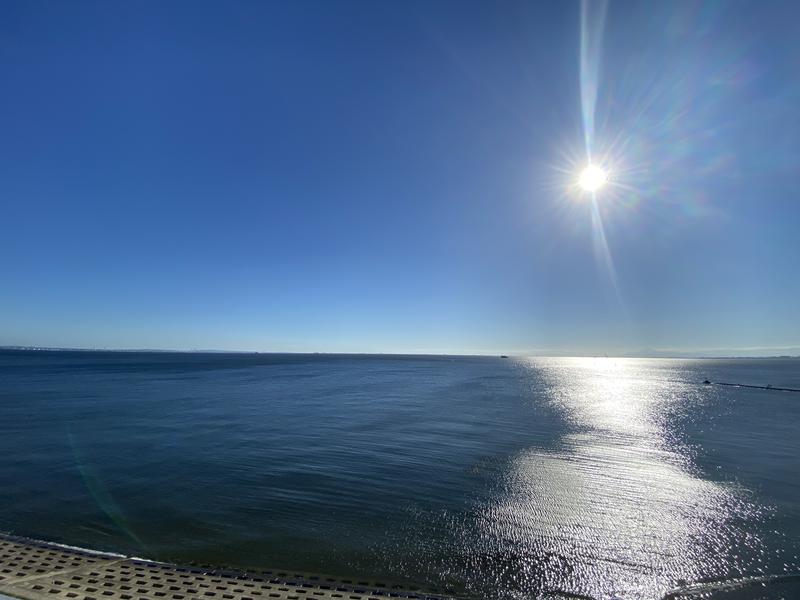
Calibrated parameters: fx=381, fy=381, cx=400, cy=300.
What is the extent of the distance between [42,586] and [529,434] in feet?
63.5

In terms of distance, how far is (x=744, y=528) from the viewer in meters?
8.97

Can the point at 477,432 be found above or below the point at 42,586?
below

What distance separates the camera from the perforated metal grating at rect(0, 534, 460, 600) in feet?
17.2

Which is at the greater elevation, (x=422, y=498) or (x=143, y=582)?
(x=143, y=582)

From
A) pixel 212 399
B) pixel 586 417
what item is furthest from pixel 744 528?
pixel 212 399

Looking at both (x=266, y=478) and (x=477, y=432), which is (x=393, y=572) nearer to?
(x=266, y=478)

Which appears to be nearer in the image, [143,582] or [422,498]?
[143,582]

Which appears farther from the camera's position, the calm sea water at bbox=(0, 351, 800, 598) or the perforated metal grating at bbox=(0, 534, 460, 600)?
the calm sea water at bbox=(0, 351, 800, 598)

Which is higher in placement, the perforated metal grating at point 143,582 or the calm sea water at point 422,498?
the perforated metal grating at point 143,582

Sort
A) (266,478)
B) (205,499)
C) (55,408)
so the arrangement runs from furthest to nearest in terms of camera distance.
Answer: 1. (55,408)
2. (266,478)
3. (205,499)

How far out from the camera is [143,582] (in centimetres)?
568

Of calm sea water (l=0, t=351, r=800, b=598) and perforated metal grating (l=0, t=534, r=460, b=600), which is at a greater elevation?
perforated metal grating (l=0, t=534, r=460, b=600)

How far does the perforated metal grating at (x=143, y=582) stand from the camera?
525cm

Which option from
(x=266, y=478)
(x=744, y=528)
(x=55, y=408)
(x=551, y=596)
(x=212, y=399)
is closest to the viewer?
(x=551, y=596)
